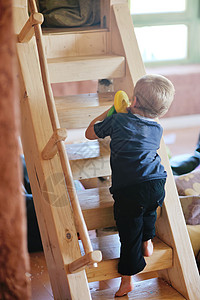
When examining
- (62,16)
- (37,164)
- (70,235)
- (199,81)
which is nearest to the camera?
(70,235)

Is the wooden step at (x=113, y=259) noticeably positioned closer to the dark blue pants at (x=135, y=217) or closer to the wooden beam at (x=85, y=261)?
the dark blue pants at (x=135, y=217)

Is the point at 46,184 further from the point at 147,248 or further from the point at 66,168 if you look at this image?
the point at 147,248

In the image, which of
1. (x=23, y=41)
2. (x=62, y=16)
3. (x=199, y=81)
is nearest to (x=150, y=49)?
(x=199, y=81)

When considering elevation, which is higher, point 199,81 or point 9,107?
point 9,107

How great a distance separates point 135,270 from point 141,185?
0.44m

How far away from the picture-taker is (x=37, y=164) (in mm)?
2082

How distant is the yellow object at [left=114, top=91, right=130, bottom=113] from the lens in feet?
6.70

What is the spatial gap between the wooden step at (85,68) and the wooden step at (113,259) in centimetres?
91

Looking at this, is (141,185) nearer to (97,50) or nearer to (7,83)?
(97,50)

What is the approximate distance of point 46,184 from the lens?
1.99m

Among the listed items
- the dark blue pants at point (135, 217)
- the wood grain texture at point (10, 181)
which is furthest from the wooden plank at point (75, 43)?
the wood grain texture at point (10, 181)

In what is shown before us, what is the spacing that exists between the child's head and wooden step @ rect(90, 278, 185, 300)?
989mm

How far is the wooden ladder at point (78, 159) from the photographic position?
6.32 ft

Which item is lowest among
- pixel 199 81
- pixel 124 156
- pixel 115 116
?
pixel 199 81
